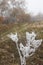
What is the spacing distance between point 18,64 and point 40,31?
4.00 metres

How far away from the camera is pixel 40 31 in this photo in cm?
1488

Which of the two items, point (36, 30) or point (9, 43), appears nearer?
point (9, 43)

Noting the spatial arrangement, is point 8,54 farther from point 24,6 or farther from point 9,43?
point 24,6

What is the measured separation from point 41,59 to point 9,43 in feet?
7.08

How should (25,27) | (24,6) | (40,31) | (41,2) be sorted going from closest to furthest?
(40,31), (25,27), (24,6), (41,2)

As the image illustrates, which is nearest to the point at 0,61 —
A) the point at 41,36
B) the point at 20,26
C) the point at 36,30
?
the point at 41,36

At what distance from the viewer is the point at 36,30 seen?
1516 cm

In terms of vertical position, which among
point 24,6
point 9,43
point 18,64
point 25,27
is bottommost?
point 18,64

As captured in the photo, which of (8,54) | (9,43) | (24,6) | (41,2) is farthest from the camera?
(41,2)

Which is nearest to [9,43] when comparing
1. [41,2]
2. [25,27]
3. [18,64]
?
[18,64]

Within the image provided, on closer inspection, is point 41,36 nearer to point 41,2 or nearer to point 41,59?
point 41,59

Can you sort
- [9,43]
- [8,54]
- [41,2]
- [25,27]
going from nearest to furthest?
[8,54] < [9,43] < [25,27] < [41,2]

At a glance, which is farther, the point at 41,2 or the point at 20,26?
the point at 41,2

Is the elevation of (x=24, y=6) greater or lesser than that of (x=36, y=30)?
greater
